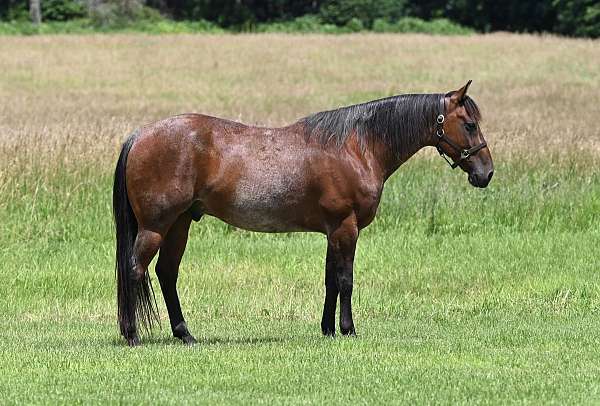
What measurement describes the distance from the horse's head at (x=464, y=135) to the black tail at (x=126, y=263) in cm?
247

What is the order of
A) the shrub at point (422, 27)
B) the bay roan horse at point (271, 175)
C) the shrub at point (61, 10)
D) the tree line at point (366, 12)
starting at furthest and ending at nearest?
1. the shrub at point (61, 10)
2. the tree line at point (366, 12)
3. the shrub at point (422, 27)
4. the bay roan horse at point (271, 175)

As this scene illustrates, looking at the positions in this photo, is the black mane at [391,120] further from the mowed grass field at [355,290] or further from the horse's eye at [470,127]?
the mowed grass field at [355,290]

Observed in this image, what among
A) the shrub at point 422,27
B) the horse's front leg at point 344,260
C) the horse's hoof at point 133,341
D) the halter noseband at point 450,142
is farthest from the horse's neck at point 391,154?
the shrub at point 422,27

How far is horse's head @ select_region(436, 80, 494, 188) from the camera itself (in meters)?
9.77

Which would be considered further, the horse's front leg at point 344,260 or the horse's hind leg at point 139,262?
the horse's front leg at point 344,260

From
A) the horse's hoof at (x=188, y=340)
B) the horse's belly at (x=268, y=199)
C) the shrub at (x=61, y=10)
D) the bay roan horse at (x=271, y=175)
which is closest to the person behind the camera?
the bay roan horse at (x=271, y=175)

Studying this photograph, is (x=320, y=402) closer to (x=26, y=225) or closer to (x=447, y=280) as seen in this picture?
(x=447, y=280)

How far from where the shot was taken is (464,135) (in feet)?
32.1

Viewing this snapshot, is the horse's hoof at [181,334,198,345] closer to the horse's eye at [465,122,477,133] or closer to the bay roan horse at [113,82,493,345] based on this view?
the bay roan horse at [113,82,493,345]

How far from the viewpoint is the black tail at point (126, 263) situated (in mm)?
9508

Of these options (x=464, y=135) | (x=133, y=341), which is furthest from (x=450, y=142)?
(x=133, y=341)

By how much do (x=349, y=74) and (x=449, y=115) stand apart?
103ft

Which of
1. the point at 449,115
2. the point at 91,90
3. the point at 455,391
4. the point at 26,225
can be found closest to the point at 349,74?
the point at 91,90

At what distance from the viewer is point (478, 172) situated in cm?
978
